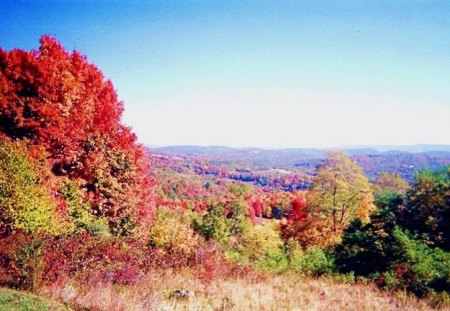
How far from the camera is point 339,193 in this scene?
28438 millimetres

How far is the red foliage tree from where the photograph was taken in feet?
54.9

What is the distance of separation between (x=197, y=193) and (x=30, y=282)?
444 feet

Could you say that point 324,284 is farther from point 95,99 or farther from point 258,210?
point 258,210

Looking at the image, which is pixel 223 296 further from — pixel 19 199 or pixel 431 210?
pixel 431 210

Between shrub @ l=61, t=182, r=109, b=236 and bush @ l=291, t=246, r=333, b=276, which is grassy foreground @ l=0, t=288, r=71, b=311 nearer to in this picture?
shrub @ l=61, t=182, r=109, b=236

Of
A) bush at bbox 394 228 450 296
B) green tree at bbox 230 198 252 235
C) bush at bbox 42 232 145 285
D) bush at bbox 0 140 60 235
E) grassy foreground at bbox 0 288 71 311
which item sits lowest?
green tree at bbox 230 198 252 235

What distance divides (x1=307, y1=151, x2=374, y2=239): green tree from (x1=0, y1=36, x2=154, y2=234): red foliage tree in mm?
14528

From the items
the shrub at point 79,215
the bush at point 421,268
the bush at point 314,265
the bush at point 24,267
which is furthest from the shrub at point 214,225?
the bush at point 24,267

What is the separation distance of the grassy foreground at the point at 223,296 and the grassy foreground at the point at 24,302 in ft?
1.53

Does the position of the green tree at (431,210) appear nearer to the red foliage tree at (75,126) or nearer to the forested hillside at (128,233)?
the forested hillside at (128,233)

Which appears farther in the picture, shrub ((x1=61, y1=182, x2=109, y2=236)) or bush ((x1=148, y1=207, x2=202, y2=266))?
shrub ((x1=61, y1=182, x2=109, y2=236))

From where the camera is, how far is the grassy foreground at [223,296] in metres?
7.21

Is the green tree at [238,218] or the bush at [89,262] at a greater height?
the bush at [89,262]

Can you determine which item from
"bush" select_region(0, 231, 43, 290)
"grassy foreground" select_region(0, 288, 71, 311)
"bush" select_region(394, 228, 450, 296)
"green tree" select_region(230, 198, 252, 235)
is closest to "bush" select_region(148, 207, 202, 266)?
"bush" select_region(0, 231, 43, 290)
